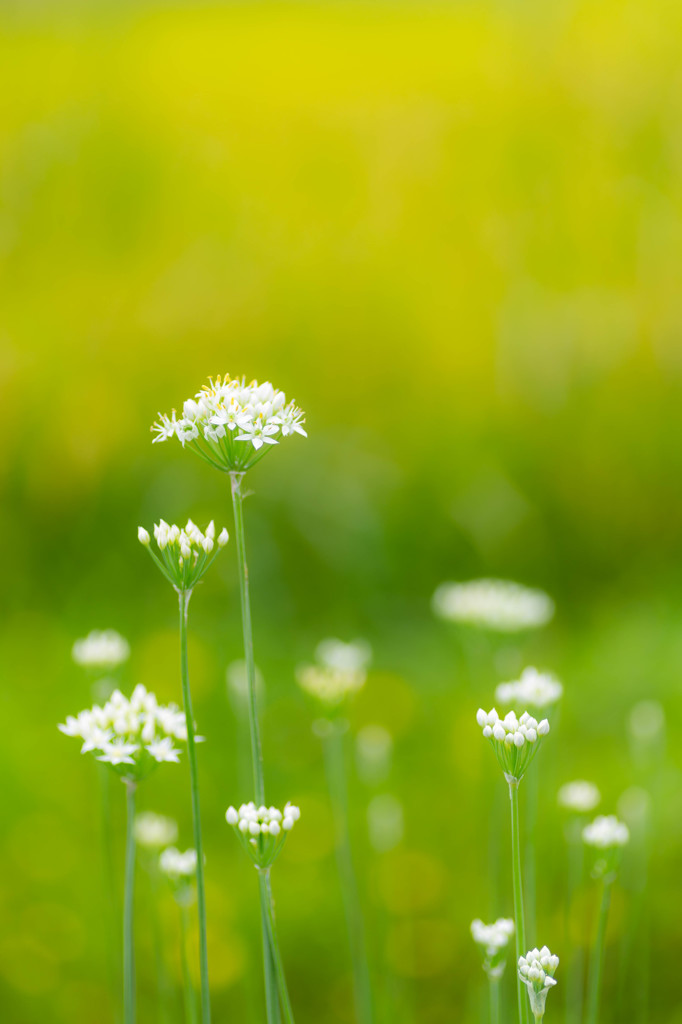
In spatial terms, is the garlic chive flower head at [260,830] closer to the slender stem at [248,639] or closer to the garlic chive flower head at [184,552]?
the slender stem at [248,639]

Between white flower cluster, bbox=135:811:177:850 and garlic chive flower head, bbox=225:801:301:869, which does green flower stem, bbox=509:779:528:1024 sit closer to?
garlic chive flower head, bbox=225:801:301:869

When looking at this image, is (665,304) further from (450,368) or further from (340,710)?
(340,710)

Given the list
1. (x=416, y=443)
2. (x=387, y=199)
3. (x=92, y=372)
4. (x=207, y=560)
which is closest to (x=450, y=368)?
(x=416, y=443)

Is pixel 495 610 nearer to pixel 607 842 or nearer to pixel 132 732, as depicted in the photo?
pixel 607 842

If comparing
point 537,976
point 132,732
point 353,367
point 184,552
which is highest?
point 353,367

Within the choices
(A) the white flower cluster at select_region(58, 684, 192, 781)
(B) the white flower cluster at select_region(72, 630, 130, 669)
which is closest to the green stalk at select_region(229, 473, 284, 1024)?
(A) the white flower cluster at select_region(58, 684, 192, 781)

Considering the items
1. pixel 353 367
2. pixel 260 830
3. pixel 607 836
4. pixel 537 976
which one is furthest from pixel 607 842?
pixel 353 367

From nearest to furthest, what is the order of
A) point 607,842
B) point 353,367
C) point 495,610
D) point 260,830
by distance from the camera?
point 260,830 → point 607,842 → point 495,610 → point 353,367
